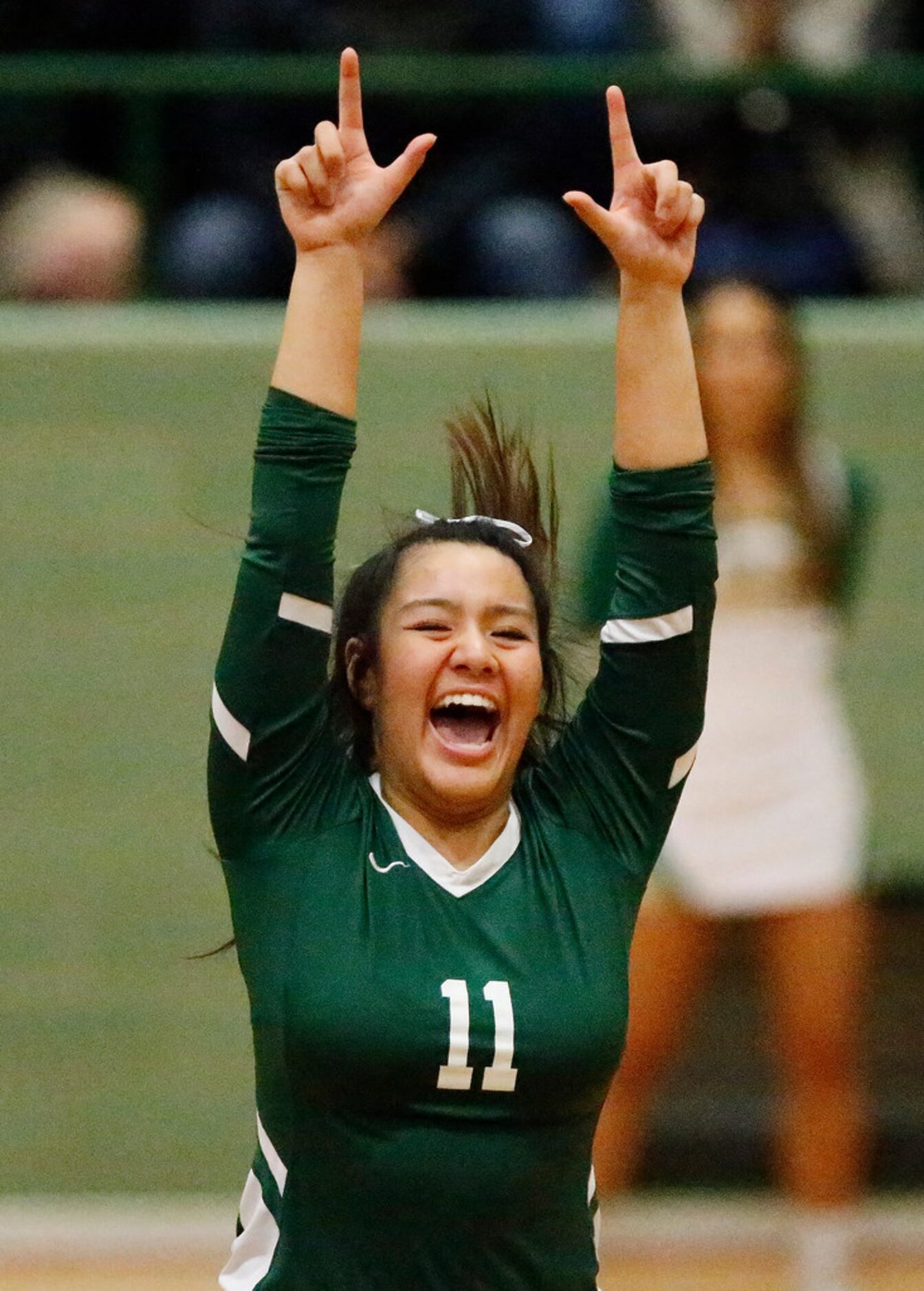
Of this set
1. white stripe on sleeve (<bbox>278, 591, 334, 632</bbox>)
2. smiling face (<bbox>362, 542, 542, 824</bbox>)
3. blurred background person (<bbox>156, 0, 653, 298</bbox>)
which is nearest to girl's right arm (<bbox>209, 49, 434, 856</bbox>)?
white stripe on sleeve (<bbox>278, 591, 334, 632</bbox>)

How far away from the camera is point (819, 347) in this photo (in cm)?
417

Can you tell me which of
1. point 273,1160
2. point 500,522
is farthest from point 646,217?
point 273,1160

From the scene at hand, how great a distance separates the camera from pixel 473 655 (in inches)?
80.1

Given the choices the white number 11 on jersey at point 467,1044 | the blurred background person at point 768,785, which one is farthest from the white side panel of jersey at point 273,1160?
the blurred background person at point 768,785

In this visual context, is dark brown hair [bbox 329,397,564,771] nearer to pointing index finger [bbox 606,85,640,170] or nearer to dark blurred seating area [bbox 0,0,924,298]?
pointing index finger [bbox 606,85,640,170]

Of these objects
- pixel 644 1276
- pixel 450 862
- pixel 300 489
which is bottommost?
pixel 644 1276

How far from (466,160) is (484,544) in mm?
2560

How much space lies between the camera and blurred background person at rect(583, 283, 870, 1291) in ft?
11.5

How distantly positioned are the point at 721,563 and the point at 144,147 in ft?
5.63

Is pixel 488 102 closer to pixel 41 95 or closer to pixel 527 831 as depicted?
pixel 41 95

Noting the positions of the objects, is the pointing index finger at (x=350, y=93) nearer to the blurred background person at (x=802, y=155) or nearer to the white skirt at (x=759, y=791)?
the white skirt at (x=759, y=791)

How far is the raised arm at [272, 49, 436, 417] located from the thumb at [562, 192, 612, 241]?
15 centimetres

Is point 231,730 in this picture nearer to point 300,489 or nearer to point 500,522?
point 300,489

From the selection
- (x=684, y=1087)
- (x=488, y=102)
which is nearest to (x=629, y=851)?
(x=684, y=1087)
